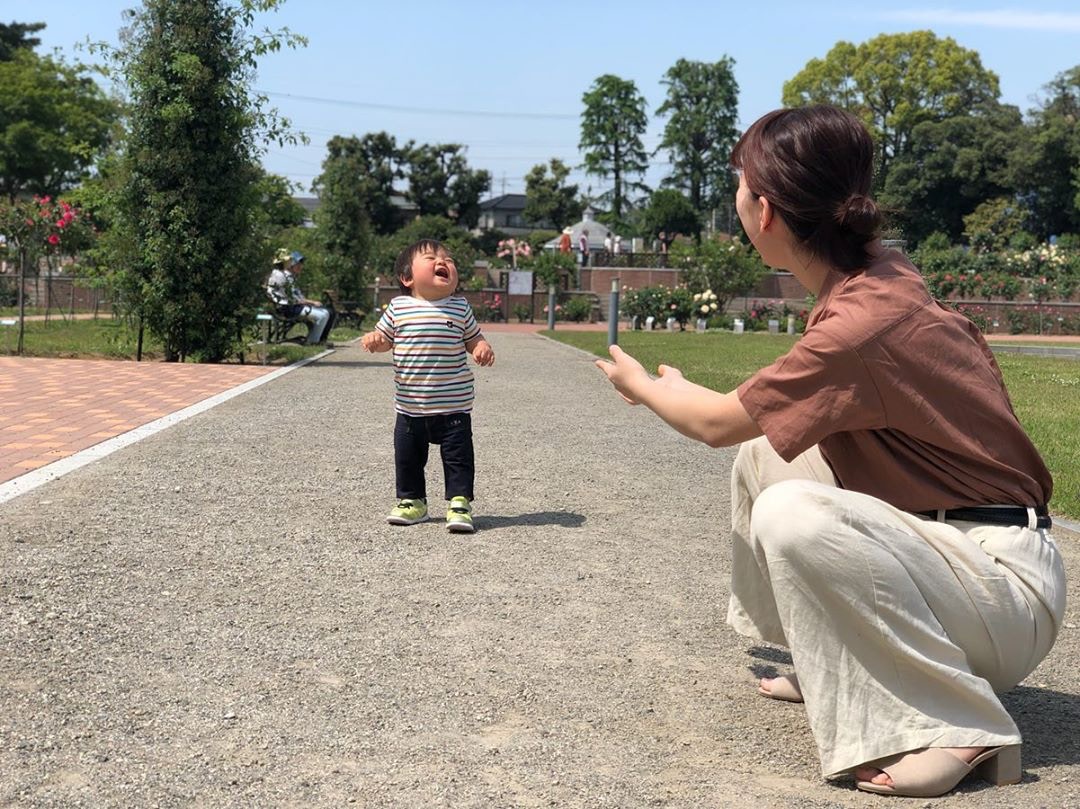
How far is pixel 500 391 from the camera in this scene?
1245cm

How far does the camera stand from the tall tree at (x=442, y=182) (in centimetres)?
7744

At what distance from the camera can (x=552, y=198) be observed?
84.1 m

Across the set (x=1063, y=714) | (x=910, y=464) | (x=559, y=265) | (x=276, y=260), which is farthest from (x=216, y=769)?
(x=559, y=265)

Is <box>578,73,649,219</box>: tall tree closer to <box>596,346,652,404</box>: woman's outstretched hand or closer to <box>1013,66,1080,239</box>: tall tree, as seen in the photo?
<box>1013,66,1080,239</box>: tall tree

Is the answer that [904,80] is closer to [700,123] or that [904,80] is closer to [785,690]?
[700,123]

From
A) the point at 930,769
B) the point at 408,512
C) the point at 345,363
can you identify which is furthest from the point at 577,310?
the point at 930,769

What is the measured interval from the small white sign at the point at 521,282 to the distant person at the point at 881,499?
36562 mm

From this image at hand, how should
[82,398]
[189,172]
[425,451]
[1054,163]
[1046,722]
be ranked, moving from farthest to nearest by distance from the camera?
[1054,163], [189,172], [82,398], [425,451], [1046,722]

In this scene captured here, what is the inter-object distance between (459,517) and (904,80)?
73323 mm

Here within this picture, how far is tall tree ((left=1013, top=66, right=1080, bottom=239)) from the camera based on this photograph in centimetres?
5912

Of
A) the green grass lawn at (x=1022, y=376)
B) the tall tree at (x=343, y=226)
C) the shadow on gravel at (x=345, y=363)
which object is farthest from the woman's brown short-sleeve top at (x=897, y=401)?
the tall tree at (x=343, y=226)

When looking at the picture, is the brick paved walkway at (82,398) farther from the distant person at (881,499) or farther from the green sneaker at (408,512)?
the distant person at (881,499)

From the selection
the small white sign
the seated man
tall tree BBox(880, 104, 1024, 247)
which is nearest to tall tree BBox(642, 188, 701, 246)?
Answer: tall tree BBox(880, 104, 1024, 247)

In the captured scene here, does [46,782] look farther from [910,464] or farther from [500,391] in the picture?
[500,391]
